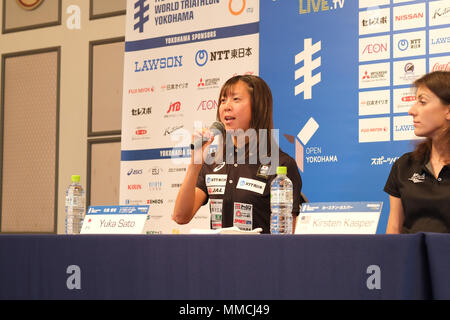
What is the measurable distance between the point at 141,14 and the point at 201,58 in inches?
25.0

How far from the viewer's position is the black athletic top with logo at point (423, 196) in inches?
88.5

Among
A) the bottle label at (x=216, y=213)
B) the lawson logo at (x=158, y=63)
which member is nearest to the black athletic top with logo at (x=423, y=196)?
the bottle label at (x=216, y=213)

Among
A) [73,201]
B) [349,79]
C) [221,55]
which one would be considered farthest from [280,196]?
[221,55]

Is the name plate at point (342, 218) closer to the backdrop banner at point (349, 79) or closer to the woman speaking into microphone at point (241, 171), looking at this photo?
the woman speaking into microphone at point (241, 171)

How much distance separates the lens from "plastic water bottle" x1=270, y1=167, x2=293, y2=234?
7.79ft

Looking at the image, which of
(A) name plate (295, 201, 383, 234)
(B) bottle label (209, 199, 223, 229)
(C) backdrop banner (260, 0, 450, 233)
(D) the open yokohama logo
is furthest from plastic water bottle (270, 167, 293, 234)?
(D) the open yokohama logo

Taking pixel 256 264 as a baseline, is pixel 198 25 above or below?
above

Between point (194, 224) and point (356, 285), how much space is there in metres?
2.70

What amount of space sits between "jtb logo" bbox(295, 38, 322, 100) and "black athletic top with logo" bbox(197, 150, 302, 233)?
1026 mm

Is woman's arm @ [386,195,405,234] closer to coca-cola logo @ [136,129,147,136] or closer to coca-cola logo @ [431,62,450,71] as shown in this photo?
coca-cola logo @ [431,62,450,71]

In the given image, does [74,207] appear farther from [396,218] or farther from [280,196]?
[396,218]

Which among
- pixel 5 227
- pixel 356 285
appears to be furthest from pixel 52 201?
pixel 356 285

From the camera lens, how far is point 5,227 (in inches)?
207

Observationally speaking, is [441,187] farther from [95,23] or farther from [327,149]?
[95,23]
